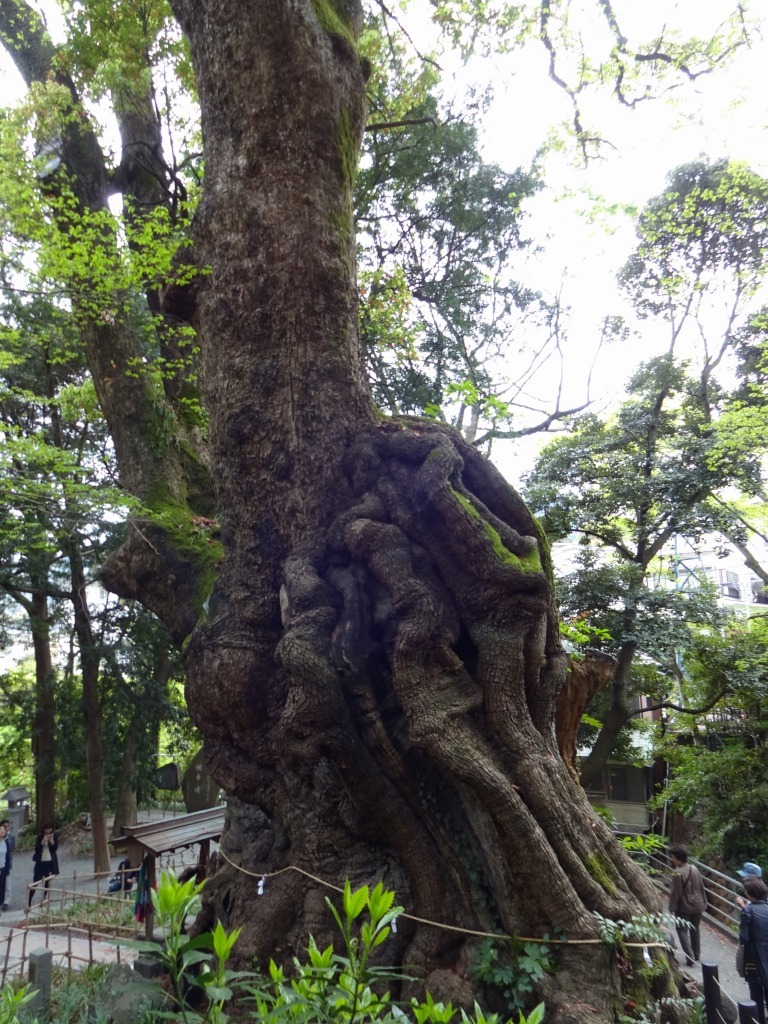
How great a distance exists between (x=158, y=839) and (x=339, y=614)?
3.68 metres

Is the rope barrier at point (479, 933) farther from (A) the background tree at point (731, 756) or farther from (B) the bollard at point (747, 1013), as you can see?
(A) the background tree at point (731, 756)

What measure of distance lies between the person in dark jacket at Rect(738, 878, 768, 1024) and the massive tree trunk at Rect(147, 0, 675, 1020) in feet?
5.68

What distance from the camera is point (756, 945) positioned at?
519 centimetres

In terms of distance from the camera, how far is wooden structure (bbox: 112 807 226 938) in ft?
21.1

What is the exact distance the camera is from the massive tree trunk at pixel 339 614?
398 centimetres

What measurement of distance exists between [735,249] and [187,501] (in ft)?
39.2

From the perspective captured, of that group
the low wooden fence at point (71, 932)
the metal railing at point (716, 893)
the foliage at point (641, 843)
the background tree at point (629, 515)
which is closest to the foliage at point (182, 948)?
the foliage at point (641, 843)

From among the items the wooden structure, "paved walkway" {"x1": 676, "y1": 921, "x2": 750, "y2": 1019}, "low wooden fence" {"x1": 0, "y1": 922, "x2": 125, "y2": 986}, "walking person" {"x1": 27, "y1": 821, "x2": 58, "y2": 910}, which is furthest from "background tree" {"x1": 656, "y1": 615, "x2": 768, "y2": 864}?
"walking person" {"x1": 27, "y1": 821, "x2": 58, "y2": 910}

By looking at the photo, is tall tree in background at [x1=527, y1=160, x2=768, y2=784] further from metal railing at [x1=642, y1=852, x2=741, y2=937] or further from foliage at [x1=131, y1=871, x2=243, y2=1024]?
foliage at [x1=131, y1=871, x2=243, y2=1024]

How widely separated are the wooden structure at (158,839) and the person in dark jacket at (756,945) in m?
4.41

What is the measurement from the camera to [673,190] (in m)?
14.2

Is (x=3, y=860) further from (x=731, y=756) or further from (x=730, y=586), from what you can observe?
(x=730, y=586)

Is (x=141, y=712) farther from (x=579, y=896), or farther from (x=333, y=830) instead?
(x=579, y=896)

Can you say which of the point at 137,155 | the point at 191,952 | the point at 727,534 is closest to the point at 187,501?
the point at 137,155
